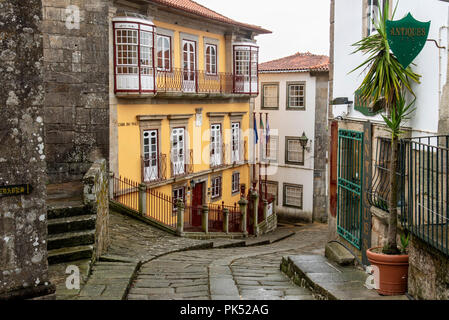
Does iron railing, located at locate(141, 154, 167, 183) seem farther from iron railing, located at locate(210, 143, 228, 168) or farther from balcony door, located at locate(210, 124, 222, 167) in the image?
balcony door, located at locate(210, 124, 222, 167)

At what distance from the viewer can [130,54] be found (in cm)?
1522

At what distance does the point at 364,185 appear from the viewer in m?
7.86

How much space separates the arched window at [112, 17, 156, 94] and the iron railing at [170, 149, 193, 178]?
3329 mm

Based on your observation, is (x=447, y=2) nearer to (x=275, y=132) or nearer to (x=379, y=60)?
(x=379, y=60)

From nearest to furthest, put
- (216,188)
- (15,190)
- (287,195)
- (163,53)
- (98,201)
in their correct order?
(15,190) → (98,201) → (163,53) → (216,188) → (287,195)

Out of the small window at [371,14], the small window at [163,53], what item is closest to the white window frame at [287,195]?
the small window at [163,53]

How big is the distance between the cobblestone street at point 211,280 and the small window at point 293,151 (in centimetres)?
1536

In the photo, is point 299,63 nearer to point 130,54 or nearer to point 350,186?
point 130,54

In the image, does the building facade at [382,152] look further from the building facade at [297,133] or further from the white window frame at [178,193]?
the building facade at [297,133]

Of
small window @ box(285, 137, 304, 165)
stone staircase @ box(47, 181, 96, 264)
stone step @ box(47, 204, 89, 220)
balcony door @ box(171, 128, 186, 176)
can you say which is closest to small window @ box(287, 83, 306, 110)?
small window @ box(285, 137, 304, 165)

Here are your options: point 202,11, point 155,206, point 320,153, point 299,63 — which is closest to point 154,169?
point 155,206

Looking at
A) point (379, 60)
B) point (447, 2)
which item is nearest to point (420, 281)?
point (379, 60)

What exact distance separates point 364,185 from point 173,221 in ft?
35.9

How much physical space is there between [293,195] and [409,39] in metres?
20.3
